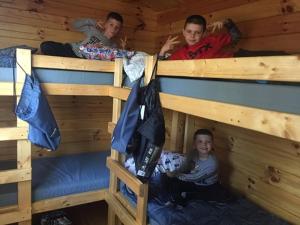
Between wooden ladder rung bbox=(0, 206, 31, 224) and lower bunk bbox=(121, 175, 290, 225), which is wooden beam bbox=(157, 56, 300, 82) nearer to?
lower bunk bbox=(121, 175, 290, 225)

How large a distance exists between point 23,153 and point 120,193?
0.66 m

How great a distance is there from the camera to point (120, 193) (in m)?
1.85

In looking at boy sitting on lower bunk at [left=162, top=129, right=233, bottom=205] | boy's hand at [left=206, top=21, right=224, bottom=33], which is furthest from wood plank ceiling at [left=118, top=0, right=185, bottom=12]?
boy sitting on lower bunk at [left=162, top=129, right=233, bottom=205]

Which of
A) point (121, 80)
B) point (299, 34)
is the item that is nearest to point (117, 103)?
point (121, 80)

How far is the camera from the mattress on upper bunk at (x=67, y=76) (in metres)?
1.50

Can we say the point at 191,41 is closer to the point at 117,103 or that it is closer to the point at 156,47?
the point at 117,103

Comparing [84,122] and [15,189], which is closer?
[15,189]

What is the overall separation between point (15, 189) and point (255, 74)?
4.98 ft

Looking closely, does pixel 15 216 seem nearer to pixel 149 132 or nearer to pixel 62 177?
pixel 62 177

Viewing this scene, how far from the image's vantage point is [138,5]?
8.43 feet

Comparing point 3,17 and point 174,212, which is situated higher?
point 3,17

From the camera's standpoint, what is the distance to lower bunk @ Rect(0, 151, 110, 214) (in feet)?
5.57

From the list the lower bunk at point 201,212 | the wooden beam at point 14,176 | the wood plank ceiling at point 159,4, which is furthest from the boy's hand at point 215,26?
the wooden beam at point 14,176

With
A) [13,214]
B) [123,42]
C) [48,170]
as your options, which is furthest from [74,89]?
[123,42]
